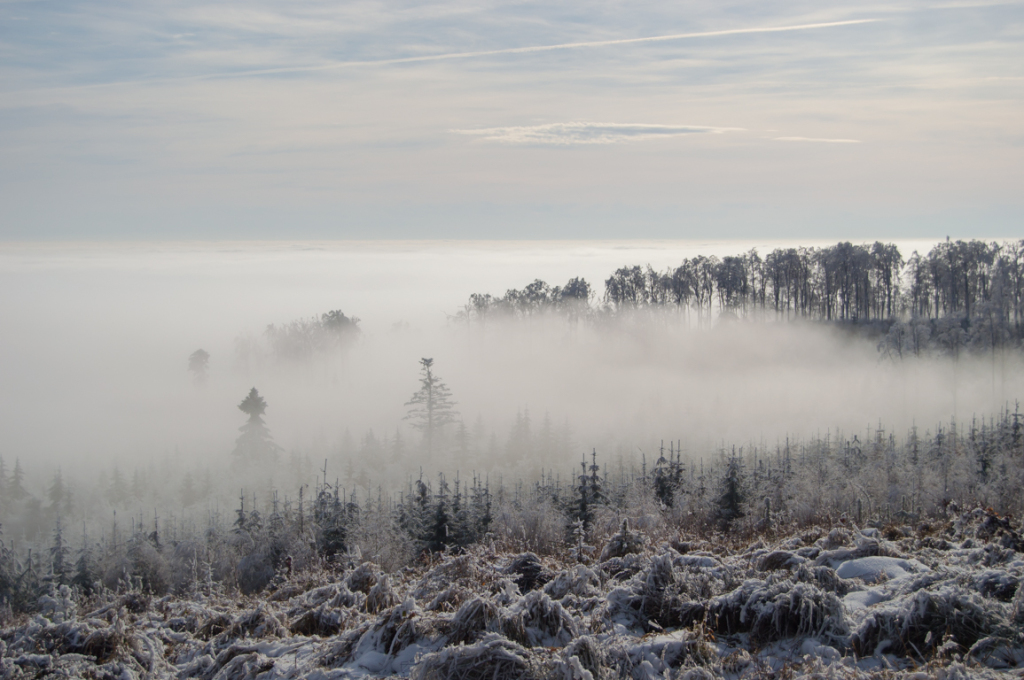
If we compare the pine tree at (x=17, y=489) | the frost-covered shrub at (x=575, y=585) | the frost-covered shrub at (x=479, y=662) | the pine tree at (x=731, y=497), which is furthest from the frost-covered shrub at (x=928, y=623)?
the pine tree at (x=17, y=489)

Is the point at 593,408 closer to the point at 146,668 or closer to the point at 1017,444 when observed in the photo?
the point at 1017,444

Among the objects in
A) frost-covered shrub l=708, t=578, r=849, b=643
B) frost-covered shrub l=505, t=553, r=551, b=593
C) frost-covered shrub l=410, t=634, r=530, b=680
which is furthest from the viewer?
frost-covered shrub l=505, t=553, r=551, b=593

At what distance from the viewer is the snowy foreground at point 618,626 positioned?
5691mm

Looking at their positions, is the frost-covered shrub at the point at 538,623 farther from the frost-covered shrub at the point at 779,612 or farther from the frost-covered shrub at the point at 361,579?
the frost-covered shrub at the point at 361,579

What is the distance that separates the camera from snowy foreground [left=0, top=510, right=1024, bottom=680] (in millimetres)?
5691

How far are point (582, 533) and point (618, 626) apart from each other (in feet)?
13.9

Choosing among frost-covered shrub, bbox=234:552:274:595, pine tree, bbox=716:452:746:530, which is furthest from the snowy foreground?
frost-covered shrub, bbox=234:552:274:595

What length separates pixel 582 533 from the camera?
1094 centimetres

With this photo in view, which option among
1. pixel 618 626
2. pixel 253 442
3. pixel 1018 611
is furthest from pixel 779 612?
pixel 253 442

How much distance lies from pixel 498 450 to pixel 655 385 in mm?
33118

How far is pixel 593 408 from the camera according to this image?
9581 centimetres

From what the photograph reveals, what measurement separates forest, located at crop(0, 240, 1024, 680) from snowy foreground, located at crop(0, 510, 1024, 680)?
0.03 meters

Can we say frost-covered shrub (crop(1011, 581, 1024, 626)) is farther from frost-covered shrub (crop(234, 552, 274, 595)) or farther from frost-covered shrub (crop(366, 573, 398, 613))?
frost-covered shrub (crop(234, 552, 274, 595))

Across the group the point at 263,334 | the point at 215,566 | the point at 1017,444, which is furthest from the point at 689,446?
the point at 263,334
